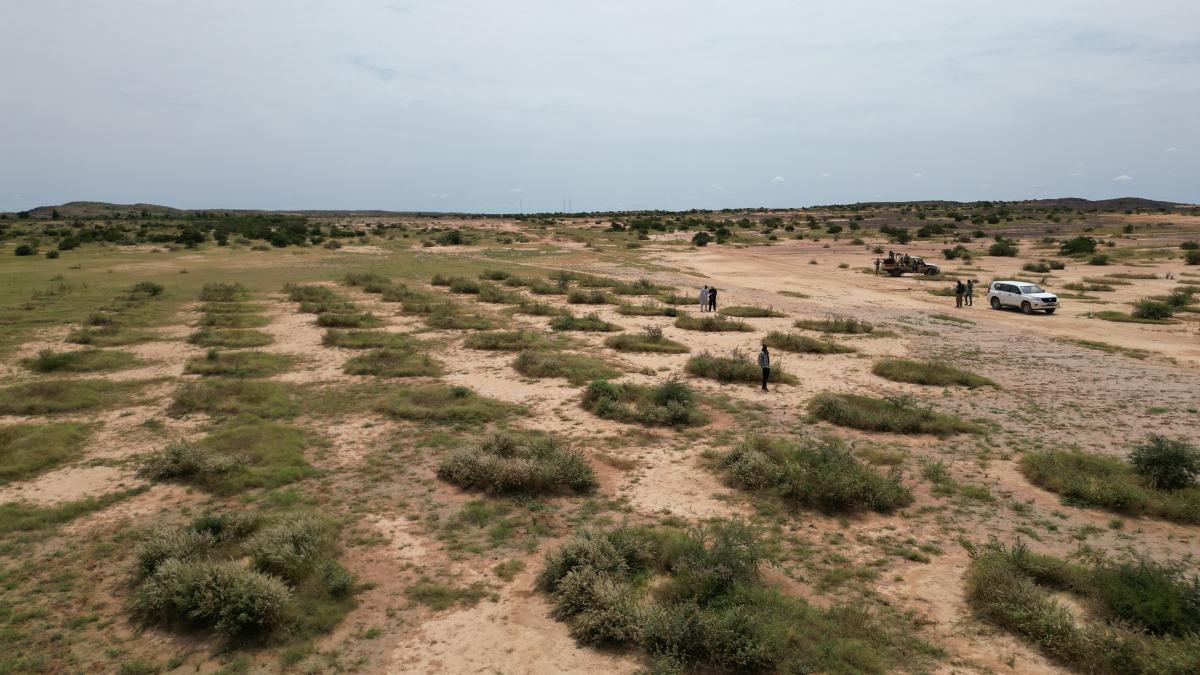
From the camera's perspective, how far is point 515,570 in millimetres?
9992

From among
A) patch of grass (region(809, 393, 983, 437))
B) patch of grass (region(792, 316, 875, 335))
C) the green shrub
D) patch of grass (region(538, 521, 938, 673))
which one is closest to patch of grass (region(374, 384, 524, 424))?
patch of grass (region(538, 521, 938, 673))

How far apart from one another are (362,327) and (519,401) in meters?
13.1

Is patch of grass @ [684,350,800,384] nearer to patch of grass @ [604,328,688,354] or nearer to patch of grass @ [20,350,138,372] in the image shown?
patch of grass @ [604,328,688,354]

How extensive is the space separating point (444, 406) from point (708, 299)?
19619 mm

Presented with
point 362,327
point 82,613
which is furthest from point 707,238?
point 82,613

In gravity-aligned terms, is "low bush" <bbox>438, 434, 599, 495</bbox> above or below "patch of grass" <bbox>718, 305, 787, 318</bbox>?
below

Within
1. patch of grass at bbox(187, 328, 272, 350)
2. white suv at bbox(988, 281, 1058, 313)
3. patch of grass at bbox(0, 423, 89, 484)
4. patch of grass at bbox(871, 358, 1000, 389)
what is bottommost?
patch of grass at bbox(0, 423, 89, 484)

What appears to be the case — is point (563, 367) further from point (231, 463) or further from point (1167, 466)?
point (1167, 466)

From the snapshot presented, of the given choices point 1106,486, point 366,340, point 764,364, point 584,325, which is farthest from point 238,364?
point 1106,486

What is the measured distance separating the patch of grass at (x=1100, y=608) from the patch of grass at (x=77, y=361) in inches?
984

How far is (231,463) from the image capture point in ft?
43.7

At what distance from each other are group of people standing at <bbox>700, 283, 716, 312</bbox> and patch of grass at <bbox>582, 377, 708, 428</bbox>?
1544 cm

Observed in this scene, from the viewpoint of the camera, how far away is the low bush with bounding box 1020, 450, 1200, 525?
11.6 m

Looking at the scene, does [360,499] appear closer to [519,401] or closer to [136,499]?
[136,499]
